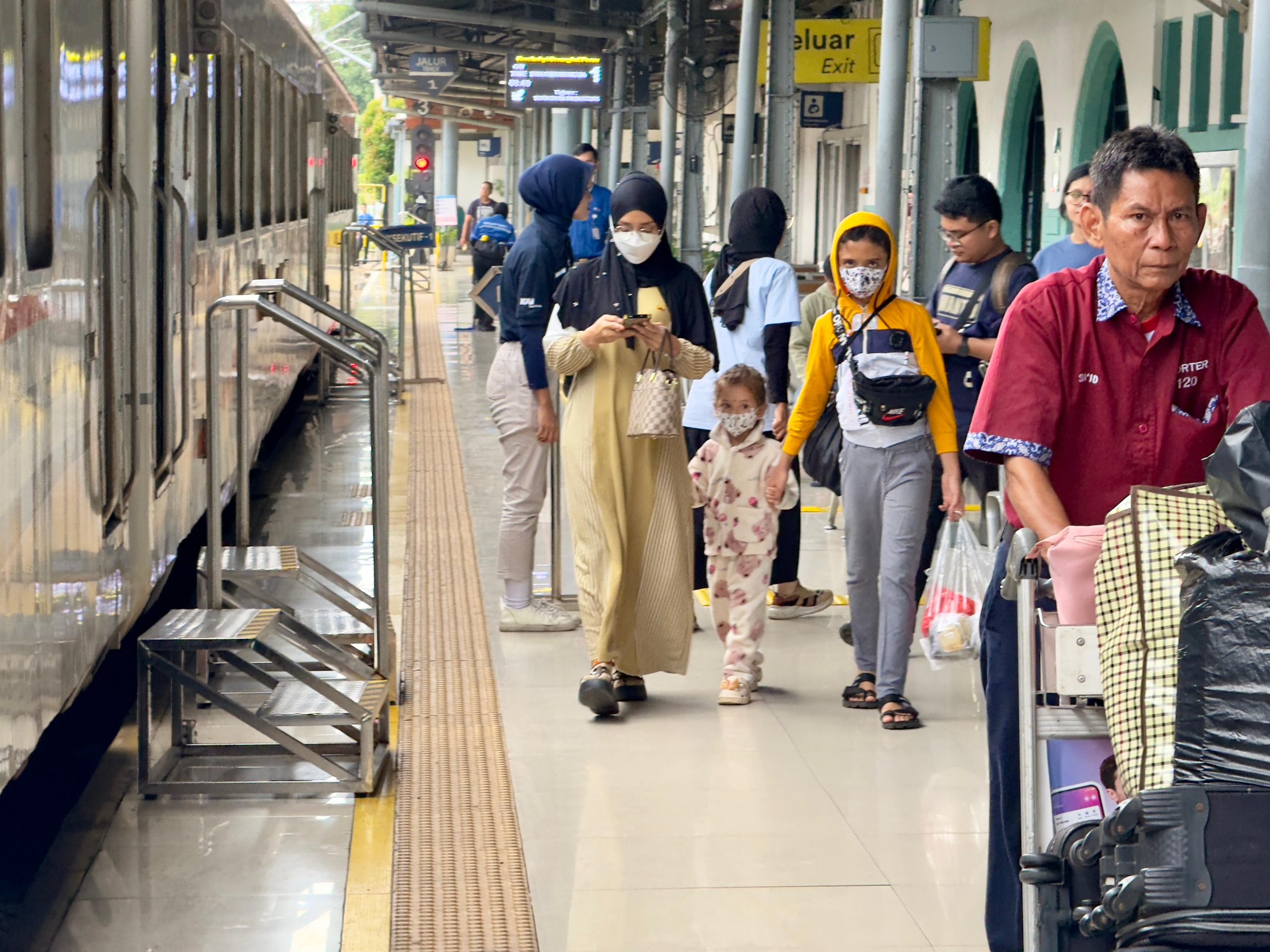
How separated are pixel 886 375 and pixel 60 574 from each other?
275cm

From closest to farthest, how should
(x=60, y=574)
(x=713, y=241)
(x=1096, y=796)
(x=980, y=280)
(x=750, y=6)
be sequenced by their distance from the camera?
(x=1096, y=796) < (x=60, y=574) < (x=980, y=280) < (x=750, y=6) < (x=713, y=241)

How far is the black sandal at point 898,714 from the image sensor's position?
5.79m

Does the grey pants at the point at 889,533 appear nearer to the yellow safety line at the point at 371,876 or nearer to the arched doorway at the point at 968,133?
the yellow safety line at the point at 371,876

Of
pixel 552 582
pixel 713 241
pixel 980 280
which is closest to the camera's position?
pixel 980 280

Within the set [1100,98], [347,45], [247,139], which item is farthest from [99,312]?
[347,45]

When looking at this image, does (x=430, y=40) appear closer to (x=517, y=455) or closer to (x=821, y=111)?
(x=821, y=111)

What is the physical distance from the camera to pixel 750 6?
14.2m

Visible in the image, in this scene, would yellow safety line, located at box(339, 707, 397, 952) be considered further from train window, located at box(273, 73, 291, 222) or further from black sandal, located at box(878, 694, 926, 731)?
train window, located at box(273, 73, 291, 222)

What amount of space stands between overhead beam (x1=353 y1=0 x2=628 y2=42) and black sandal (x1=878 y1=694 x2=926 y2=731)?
67.2 feet

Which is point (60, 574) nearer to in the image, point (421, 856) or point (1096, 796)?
point (421, 856)

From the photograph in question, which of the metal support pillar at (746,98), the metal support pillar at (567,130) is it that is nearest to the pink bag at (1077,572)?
the metal support pillar at (746,98)

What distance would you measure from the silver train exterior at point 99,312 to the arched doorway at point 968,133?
13.7 meters

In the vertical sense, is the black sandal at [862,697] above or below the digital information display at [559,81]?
below

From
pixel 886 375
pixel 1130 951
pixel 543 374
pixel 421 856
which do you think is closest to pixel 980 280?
pixel 886 375
